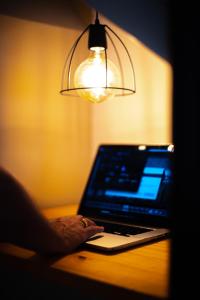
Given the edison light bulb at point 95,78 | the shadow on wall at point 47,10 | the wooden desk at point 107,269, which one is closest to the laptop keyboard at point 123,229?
the wooden desk at point 107,269

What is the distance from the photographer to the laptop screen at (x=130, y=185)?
1288mm

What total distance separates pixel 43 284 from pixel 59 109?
957mm

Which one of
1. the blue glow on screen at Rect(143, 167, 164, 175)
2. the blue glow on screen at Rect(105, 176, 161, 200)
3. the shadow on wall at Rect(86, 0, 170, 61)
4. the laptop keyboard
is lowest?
the laptop keyboard

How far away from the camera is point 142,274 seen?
812mm

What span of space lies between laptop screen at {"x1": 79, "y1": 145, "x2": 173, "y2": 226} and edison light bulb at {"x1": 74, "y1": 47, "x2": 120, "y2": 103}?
0.82ft

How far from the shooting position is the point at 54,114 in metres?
1.68

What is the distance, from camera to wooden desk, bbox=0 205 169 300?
0.74 m

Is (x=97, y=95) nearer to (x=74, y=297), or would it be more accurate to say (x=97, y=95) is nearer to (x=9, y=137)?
(x=9, y=137)

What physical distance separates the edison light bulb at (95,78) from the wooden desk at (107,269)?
52 cm

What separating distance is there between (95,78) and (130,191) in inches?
15.7

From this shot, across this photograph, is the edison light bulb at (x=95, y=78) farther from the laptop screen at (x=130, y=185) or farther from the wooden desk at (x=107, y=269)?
the wooden desk at (x=107, y=269)

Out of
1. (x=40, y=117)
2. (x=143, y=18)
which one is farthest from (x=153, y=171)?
(x=143, y=18)

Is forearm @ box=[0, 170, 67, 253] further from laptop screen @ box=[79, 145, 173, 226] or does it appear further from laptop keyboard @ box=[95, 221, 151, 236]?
laptop screen @ box=[79, 145, 173, 226]

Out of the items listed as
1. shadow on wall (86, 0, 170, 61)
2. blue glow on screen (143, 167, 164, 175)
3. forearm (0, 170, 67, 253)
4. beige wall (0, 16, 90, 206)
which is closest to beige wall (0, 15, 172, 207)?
beige wall (0, 16, 90, 206)
